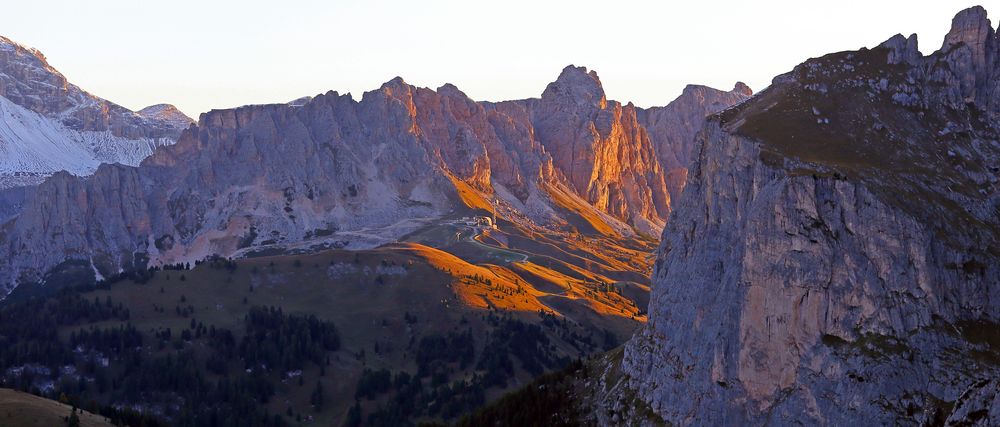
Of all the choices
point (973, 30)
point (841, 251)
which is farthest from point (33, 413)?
point (973, 30)

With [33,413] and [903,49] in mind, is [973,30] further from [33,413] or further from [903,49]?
[33,413]

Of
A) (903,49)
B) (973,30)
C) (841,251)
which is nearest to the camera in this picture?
(841,251)

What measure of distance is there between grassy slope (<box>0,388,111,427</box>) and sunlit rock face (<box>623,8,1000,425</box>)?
306 feet

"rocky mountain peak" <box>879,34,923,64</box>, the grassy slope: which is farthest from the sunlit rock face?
the grassy slope

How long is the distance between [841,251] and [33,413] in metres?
128

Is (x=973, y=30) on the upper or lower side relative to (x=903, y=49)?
upper

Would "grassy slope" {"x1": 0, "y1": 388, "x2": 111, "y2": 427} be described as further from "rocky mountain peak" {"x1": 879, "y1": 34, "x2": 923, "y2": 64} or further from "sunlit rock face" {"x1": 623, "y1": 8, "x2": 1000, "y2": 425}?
"rocky mountain peak" {"x1": 879, "y1": 34, "x2": 923, "y2": 64}

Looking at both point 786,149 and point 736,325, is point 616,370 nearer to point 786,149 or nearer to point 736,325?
point 736,325

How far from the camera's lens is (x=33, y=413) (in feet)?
560

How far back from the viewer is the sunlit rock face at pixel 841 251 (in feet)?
350

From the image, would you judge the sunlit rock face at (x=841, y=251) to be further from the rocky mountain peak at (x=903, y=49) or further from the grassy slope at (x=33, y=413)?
the grassy slope at (x=33, y=413)

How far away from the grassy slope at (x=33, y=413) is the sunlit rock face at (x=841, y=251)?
93237mm

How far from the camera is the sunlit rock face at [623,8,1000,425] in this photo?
350ft

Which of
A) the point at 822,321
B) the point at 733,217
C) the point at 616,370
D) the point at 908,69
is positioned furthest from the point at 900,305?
the point at 616,370
